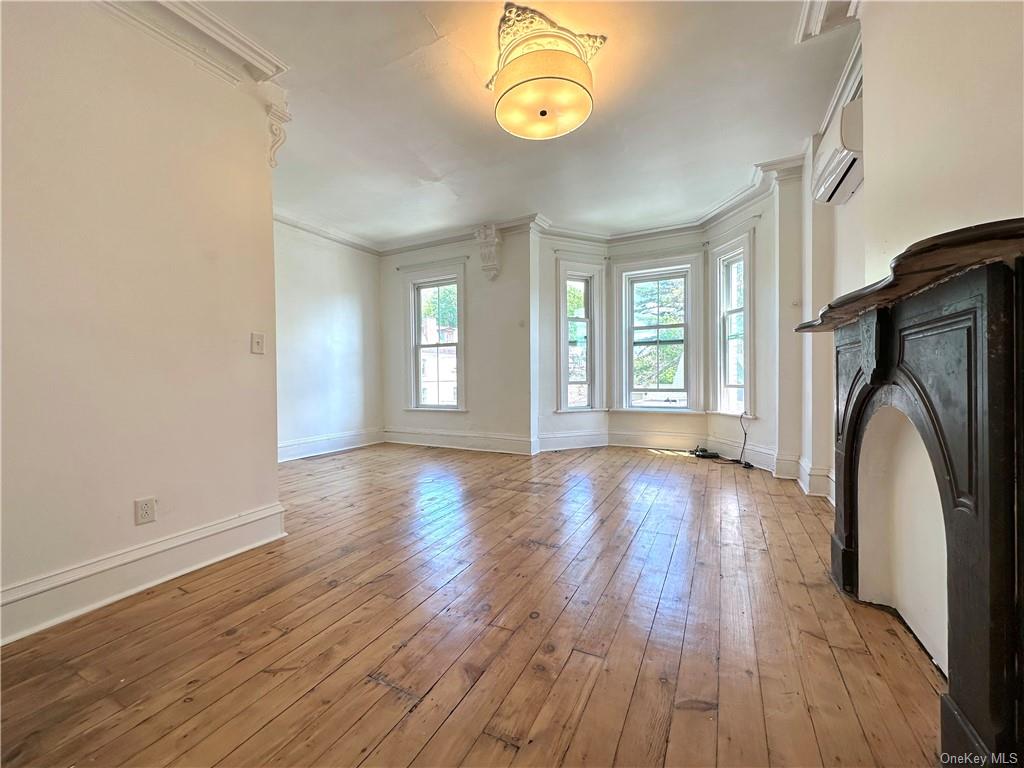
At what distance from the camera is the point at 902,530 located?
1.61m

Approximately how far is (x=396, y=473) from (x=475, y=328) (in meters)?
2.19

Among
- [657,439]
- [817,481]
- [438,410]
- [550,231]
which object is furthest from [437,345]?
[817,481]

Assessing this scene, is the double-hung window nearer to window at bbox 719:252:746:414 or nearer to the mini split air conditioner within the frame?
window at bbox 719:252:746:414

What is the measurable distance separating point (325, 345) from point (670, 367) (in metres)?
4.45

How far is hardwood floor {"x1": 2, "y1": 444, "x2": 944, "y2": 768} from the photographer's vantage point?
3.56 ft

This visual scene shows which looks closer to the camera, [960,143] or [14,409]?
[960,143]

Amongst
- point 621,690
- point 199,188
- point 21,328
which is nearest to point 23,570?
point 21,328

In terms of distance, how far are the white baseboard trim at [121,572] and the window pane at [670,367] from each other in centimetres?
456

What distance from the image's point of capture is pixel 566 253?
5363mm

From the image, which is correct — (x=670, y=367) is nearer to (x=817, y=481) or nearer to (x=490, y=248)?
(x=817, y=481)

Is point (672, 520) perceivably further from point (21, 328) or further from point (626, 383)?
point (21, 328)

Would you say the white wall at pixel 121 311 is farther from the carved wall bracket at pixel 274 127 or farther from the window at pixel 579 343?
the window at pixel 579 343

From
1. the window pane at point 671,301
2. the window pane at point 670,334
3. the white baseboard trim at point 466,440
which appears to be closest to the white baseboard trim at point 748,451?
the window pane at point 670,334

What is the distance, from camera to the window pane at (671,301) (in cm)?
521
